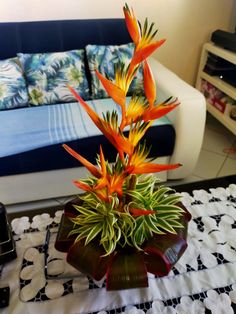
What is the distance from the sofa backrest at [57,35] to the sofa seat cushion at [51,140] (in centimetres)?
47

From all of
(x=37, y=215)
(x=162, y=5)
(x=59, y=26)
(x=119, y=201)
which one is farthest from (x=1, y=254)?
(x=162, y=5)

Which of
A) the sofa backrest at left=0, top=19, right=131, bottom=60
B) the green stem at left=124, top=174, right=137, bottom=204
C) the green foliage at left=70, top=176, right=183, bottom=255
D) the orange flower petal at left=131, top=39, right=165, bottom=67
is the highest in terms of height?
the orange flower petal at left=131, top=39, right=165, bottom=67

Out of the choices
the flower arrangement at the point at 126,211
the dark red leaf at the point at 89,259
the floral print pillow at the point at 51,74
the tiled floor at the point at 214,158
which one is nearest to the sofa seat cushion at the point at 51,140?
the floral print pillow at the point at 51,74

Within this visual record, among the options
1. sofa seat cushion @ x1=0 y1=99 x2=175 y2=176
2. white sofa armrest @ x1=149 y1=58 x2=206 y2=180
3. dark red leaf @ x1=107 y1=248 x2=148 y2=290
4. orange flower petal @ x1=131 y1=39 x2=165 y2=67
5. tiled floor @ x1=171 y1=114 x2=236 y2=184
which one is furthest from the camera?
tiled floor @ x1=171 y1=114 x2=236 y2=184

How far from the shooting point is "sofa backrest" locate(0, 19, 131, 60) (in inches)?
67.0

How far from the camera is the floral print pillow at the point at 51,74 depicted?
5.42ft

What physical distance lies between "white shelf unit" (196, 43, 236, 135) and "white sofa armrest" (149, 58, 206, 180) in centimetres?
55

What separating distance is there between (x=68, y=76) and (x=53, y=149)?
0.57 m

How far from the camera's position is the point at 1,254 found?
2.55ft

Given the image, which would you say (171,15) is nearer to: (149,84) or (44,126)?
(44,126)

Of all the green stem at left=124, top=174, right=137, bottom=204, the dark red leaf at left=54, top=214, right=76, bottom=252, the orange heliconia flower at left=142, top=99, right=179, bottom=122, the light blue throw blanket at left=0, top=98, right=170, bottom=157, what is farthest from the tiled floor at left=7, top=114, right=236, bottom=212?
the orange heliconia flower at left=142, top=99, right=179, bottom=122

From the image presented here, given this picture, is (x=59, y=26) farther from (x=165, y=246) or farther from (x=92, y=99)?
(x=165, y=246)

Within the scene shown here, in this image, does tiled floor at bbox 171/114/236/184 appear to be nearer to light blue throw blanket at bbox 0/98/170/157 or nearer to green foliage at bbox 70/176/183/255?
light blue throw blanket at bbox 0/98/170/157

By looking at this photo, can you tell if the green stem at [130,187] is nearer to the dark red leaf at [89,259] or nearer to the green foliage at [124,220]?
the green foliage at [124,220]
